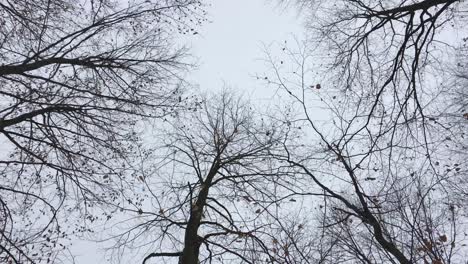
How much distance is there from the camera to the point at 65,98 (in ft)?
16.6

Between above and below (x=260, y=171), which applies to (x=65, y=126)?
below

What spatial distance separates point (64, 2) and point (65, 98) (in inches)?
58.9

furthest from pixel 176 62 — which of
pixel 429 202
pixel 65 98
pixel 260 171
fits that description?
pixel 429 202

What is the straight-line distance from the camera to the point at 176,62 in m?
5.82

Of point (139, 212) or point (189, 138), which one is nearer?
point (139, 212)

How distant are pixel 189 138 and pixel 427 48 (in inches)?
201

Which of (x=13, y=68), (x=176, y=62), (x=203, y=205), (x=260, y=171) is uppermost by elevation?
(x=176, y=62)

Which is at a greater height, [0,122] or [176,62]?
[176,62]

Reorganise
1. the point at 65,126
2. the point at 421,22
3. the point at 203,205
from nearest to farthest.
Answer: the point at 421,22 < the point at 65,126 < the point at 203,205

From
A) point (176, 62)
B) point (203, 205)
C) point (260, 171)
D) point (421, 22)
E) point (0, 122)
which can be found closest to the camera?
point (421, 22)

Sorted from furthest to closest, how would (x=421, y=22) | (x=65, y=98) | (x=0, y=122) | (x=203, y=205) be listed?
(x=203, y=205) < (x=65, y=98) < (x=0, y=122) < (x=421, y=22)

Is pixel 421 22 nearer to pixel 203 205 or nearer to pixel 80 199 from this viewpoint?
pixel 203 205

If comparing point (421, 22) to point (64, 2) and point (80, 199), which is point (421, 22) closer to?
point (64, 2)

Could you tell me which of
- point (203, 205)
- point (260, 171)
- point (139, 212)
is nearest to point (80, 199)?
point (139, 212)
